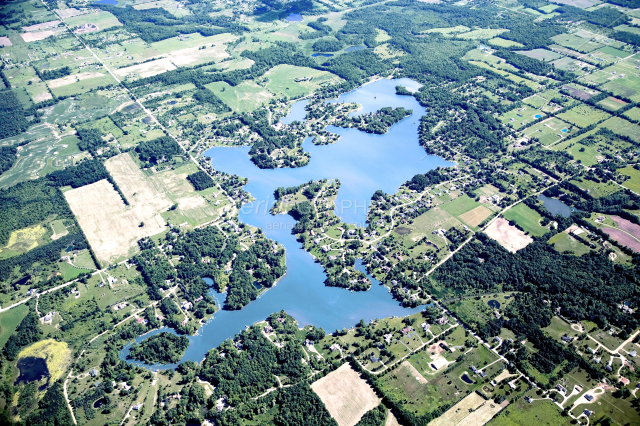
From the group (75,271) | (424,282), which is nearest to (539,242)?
(424,282)

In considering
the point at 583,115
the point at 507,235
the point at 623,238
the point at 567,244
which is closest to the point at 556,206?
the point at 567,244

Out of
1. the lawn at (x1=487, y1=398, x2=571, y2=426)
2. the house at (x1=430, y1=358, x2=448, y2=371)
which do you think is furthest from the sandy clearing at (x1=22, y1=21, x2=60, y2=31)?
the lawn at (x1=487, y1=398, x2=571, y2=426)

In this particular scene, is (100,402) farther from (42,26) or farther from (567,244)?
(42,26)

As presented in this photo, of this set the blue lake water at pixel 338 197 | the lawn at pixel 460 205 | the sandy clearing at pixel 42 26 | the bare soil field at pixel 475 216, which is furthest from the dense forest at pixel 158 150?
the sandy clearing at pixel 42 26

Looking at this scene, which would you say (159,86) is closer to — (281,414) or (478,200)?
(478,200)

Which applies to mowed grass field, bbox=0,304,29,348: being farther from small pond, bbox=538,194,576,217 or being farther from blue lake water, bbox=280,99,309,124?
small pond, bbox=538,194,576,217

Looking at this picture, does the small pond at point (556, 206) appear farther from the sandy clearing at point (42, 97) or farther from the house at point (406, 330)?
the sandy clearing at point (42, 97)
